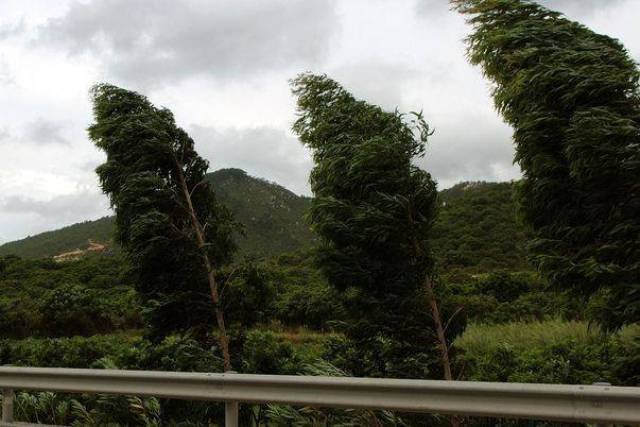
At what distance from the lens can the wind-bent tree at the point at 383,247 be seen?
871 cm

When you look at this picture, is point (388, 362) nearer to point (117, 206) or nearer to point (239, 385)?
point (239, 385)

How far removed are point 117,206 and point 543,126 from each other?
715cm

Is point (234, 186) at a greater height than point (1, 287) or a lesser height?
greater

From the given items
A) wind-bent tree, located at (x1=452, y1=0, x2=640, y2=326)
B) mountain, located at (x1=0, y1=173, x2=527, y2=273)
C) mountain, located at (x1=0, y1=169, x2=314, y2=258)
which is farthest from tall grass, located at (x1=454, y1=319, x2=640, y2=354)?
mountain, located at (x1=0, y1=169, x2=314, y2=258)

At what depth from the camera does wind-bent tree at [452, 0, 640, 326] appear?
311 inches

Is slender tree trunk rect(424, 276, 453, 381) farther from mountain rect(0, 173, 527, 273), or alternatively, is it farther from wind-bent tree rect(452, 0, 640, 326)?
wind-bent tree rect(452, 0, 640, 326)

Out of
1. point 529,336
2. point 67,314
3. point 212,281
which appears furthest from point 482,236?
point 212,281

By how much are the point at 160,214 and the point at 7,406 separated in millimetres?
4783

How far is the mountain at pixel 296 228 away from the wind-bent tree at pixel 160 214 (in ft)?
3.40

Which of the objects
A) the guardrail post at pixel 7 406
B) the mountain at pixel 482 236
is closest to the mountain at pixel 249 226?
the mountain at pixel 482 236

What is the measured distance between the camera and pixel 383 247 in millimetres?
8875

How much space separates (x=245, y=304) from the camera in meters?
A: 11.0

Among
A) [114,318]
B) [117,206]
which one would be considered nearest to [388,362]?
[117,206]

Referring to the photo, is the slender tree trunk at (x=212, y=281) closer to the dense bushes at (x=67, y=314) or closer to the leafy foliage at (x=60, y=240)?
the dense bushes at (x=67, y=314)
